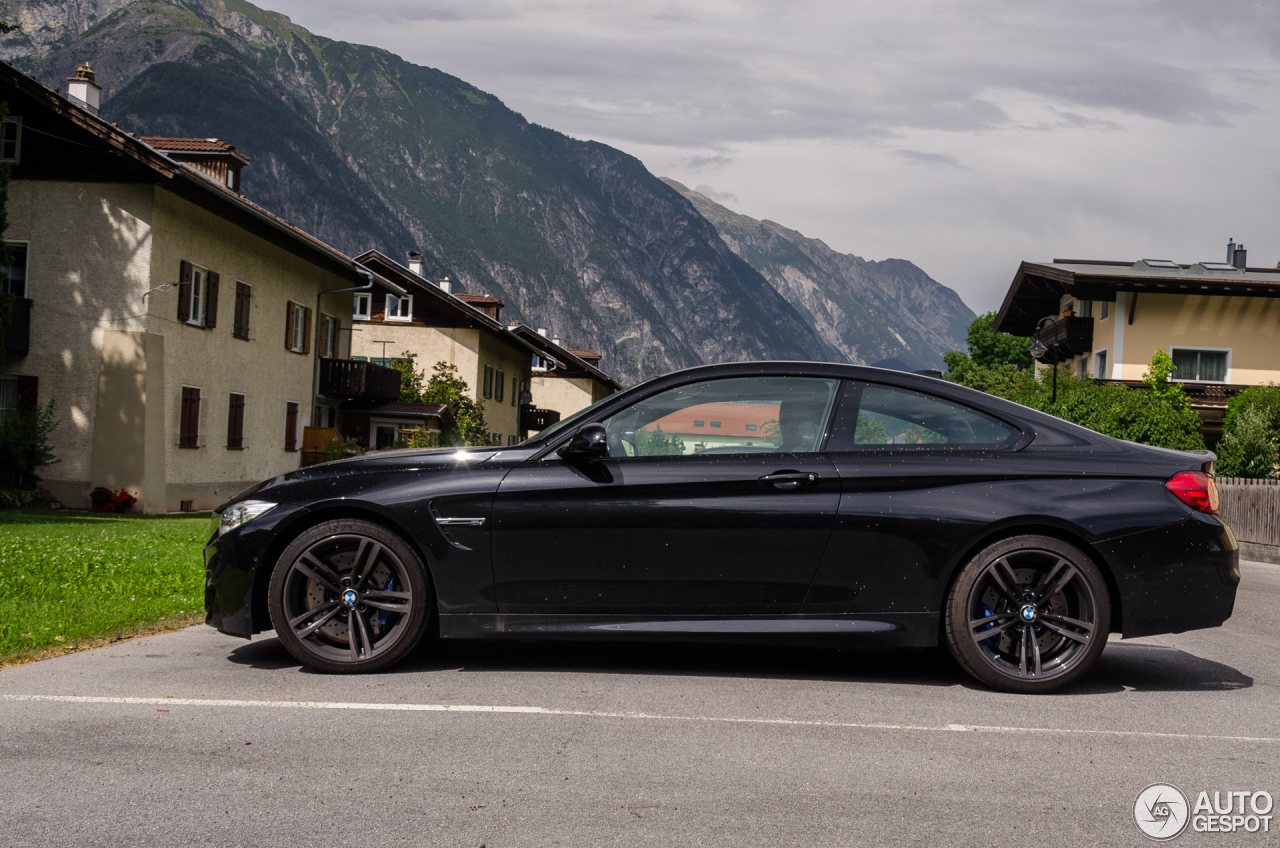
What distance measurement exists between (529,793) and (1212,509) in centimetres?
361

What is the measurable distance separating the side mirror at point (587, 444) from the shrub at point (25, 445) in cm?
1992

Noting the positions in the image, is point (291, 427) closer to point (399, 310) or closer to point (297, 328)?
point (297, 328)

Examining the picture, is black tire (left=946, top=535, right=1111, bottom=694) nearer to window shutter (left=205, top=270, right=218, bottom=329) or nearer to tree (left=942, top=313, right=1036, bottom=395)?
window shutter (left=205, top=270, right=218, bottom=329)

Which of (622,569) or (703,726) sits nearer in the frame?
(703,726)

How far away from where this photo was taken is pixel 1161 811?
358 centimetres

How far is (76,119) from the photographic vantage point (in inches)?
914

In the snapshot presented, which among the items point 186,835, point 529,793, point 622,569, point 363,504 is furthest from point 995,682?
point 186,835

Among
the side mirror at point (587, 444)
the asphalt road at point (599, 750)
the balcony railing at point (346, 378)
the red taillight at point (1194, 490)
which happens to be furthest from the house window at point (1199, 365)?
the side mirror at point (587, 444)

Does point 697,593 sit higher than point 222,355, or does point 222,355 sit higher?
point 222,355

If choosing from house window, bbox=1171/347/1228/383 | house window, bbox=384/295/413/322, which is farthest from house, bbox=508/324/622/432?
house window, bbox=1171/347/1228/383

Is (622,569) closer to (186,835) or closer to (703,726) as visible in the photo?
(703,726)

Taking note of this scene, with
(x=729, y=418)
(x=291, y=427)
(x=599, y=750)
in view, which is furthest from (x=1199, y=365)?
(x=599, y=750)

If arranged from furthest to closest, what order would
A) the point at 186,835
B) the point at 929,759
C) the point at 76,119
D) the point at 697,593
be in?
the point at 76,119, the point at 697,593, the point at 929,759, the point at 186,835

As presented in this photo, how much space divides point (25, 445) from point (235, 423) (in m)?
6.43
